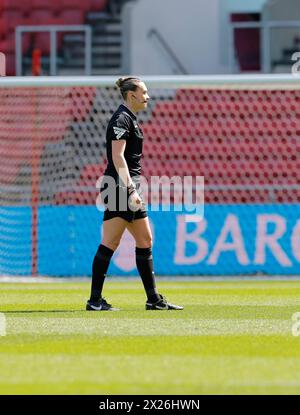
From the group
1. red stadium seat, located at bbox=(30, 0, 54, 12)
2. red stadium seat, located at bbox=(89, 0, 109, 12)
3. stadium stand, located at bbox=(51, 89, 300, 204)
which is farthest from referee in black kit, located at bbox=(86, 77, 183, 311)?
red stadium seat, located at bbox=(89, 0, 109, 12)

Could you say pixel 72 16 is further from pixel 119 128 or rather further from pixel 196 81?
pixel 119 128

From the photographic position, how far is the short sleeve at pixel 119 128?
9.69 m

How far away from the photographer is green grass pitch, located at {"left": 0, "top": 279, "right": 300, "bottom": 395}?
20.4 ft

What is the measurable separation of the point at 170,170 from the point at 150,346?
34.7 feet

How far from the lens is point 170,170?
1823cm

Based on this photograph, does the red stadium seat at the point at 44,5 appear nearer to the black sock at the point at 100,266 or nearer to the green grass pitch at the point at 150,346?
the green grass pitch at the point at 150,346

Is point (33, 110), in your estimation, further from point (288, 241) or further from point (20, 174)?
point (288, 241)

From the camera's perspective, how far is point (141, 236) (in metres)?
10.0

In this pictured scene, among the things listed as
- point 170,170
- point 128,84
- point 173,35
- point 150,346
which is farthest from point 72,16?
point 150,346

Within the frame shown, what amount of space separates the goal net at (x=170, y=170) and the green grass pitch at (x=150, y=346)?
3723 millimetres

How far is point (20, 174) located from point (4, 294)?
5.17 meters
